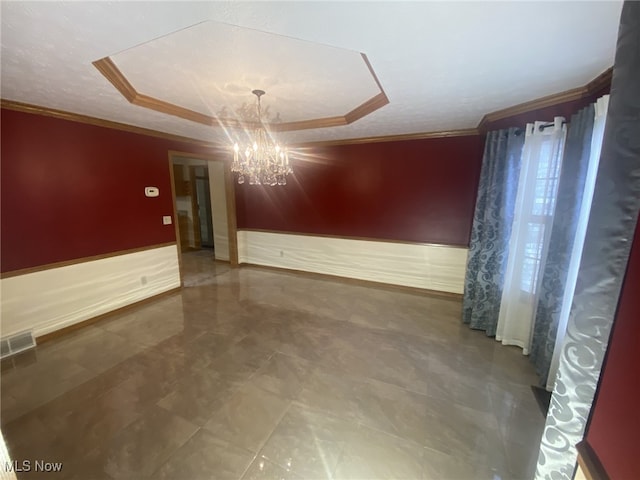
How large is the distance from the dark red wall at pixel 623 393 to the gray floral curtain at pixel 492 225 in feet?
6.98

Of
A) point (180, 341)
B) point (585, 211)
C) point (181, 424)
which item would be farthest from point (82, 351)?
point (585, 211)

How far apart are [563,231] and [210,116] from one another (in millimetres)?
3567

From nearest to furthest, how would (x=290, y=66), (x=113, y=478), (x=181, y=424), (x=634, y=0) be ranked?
1. (x=634, y=0)
2. (x=113, y=478)
3. (x=181, y=424)
4. (x=290, y=66)

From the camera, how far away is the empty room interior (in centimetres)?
119

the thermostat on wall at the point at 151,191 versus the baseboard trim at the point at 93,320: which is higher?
the thermostat on wall at the point at 151,191

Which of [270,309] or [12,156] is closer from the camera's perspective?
[12,156]

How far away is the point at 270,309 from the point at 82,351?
1.88 m

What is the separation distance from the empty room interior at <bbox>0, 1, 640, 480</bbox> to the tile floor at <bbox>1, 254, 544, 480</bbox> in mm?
17

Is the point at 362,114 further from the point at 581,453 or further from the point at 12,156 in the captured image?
the point at 12,156

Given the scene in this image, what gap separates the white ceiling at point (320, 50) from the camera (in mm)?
1249

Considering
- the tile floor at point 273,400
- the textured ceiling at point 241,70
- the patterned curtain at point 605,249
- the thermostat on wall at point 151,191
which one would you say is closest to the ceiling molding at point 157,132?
the thermostat on wall at point 151,191

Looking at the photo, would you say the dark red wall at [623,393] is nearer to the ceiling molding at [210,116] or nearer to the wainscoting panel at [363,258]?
the ceiling molding at [210,116]

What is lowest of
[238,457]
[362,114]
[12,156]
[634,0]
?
[238,457]

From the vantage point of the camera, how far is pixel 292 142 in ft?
14.7
